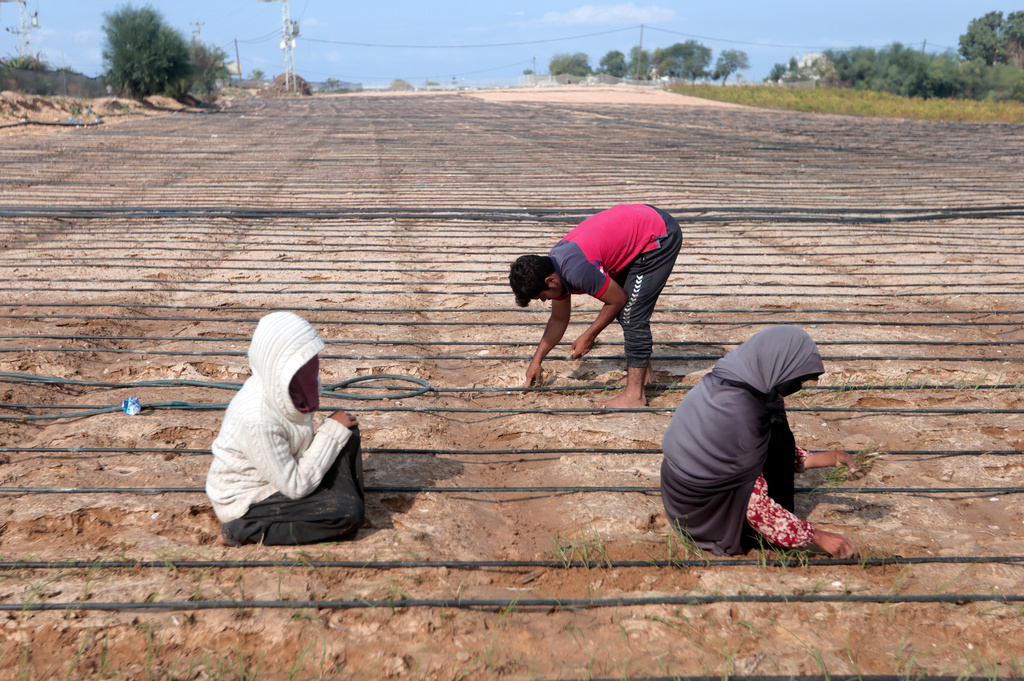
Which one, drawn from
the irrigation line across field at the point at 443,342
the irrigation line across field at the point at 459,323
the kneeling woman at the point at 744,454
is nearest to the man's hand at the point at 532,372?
the irrigation line across field at the point at 443,342

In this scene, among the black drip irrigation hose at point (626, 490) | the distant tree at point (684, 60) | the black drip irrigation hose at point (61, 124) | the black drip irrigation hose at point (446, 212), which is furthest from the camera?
the distant tree at point (684, 60)

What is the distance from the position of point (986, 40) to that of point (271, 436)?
71096 mm

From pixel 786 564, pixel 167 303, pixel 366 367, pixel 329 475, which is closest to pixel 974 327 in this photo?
pixel 786 564

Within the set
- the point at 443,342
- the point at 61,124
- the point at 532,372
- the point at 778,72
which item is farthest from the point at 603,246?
the point at 778,72

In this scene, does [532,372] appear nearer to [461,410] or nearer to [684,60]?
[461,410]

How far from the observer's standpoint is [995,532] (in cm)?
274

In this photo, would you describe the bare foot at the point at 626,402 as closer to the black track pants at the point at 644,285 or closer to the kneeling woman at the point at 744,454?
the black track pants at the point at 644,285

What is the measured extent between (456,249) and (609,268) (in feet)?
11.3

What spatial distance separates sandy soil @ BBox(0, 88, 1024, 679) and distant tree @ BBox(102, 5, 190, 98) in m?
21.8

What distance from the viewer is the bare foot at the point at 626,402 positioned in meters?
3.75

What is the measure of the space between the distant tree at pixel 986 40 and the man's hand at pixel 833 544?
66.3m

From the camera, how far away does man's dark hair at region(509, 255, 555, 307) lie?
322 cm

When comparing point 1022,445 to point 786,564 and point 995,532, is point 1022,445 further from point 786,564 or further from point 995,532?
point 786,564

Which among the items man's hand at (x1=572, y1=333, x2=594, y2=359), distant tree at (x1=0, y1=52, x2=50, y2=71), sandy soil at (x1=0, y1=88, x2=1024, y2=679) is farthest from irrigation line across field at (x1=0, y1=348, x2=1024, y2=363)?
distant tree at (x1=0, y1=52, x2=50, y2=71)
